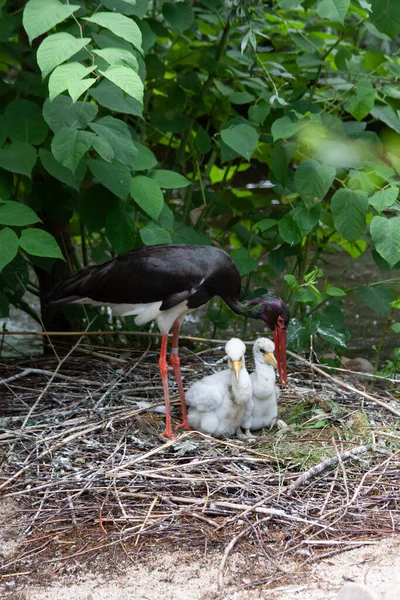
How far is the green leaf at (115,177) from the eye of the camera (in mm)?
3775

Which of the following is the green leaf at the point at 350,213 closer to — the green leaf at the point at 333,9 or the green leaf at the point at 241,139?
the green leaf at the point at 241,139

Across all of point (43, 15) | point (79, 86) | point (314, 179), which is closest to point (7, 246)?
point (43, 15)

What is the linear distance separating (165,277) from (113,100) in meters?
0.91

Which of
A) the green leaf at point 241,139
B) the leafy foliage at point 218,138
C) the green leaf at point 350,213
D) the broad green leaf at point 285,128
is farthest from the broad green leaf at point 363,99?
the green leaf at point 241,139

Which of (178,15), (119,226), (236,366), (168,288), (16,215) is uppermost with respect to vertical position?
(178,15)

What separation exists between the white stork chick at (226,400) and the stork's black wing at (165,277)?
1.15ft

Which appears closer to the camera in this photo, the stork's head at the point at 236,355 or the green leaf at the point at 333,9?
the green leaf at the point at 333,9

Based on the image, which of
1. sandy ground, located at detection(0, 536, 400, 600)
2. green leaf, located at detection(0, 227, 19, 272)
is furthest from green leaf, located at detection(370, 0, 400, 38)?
sandy ground, located at detection(0, 536, 400, 600)

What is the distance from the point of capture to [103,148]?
3.26 m

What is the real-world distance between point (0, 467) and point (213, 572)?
1.18m

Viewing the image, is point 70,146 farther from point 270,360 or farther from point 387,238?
point 387,238

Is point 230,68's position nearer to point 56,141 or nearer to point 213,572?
point 56,141

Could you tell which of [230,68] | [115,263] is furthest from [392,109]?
[115,263]

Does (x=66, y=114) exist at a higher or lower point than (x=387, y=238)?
higher
